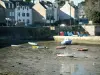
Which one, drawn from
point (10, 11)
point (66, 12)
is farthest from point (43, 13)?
point (66, 12)

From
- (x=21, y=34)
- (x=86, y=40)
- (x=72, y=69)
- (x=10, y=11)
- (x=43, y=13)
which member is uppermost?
(x=10, y=11)

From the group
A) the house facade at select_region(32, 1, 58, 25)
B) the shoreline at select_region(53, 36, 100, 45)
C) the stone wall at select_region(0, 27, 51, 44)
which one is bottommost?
the shoreline at select_region(53, 36, 100, 45)

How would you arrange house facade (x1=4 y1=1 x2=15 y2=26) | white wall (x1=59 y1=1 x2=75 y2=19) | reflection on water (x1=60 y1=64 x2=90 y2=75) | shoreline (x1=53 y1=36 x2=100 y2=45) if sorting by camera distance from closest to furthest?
reflection on water (x1=60 y1=64 x2=90 y2=75)
shoreline (x1=53 y1=36 x2=100 y2=45)
house facade (x1=4 y1=1 x2=15 y2=26)
white wall (x1=59 y1=1 x2=75 y2=19)

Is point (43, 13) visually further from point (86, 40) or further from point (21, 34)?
point (86, 40)

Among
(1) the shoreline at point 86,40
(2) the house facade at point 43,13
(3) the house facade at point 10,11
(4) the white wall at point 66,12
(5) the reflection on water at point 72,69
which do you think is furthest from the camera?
(4) the white wall at point 66,12

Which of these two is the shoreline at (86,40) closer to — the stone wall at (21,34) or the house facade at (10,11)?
the stone wall at (21,34)

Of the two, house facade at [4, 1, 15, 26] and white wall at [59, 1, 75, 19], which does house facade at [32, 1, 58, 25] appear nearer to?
white wall at [59, 1, 75, 19]

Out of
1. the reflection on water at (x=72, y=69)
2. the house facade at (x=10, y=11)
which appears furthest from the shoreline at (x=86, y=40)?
the reflection on water at (x=72, y=69)

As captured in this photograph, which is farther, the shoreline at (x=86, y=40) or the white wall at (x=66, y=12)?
the white wall at (x=66, y=12)

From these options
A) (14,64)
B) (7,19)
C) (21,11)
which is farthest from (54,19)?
(14,64)

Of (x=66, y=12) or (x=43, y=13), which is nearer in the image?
(x=43, y=13)

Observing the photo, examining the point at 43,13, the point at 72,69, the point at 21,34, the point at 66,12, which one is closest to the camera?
the point at 72,69

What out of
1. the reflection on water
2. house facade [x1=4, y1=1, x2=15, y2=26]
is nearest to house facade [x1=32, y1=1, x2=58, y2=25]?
house facade [x1=4, y1=1, x2=15, y2=26]

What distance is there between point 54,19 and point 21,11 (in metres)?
12.1
